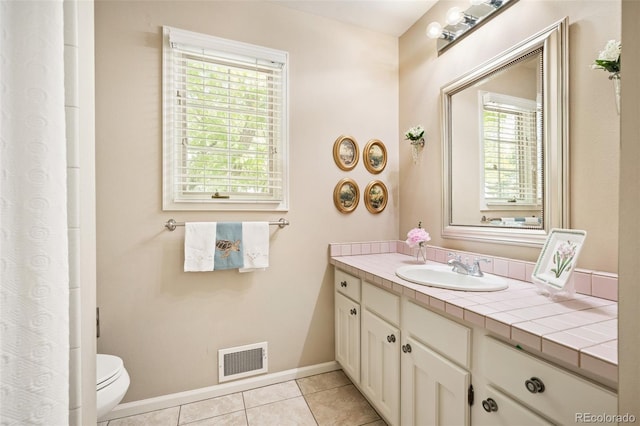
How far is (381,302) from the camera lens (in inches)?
62.5

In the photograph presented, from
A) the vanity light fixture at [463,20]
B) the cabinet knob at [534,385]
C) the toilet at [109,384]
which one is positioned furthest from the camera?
the vanity light fixture at [463,20]

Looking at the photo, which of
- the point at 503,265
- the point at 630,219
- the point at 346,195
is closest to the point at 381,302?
the point at 503,265

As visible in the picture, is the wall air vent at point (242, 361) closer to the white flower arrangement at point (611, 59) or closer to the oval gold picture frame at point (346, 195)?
the oval gold picture frame at point (346, 195)

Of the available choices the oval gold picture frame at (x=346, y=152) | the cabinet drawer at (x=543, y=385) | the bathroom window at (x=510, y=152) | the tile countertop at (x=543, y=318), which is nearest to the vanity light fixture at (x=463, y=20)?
the bathroom window at (x=510, y=152)

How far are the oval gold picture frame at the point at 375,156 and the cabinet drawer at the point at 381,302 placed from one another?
3.11 ft

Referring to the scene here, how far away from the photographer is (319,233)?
2172mm

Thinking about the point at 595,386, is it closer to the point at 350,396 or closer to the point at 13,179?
the point at 13,179

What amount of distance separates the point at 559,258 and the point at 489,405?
0.62 m

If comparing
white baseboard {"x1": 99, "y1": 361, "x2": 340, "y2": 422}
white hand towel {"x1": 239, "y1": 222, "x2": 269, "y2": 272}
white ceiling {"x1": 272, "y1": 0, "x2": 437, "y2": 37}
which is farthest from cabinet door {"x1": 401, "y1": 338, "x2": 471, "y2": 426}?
white ceiling {"x1": 272, "y1": 0, "x2": 437, "y2": 37}

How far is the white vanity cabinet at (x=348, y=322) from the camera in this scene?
185cm

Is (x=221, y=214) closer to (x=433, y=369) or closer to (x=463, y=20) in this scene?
(x=433, y=369)

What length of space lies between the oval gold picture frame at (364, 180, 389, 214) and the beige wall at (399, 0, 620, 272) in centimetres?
37

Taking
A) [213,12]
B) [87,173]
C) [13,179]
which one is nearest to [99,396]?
[87,173]

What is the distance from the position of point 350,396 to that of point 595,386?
4.83ft
